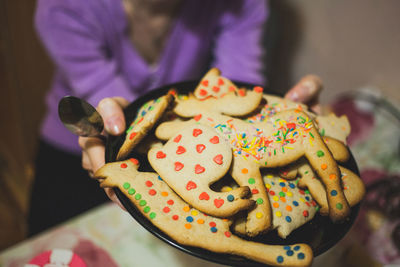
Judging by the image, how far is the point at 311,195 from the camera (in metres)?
0.52

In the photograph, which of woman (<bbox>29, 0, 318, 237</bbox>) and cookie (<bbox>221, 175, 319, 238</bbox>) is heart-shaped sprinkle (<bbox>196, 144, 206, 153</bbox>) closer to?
cookie (<bbox>221, 175, 319, 238</bbox>)

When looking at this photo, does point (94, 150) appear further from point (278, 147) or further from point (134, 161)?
point (278, 147)

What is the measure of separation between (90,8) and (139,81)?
0.94ft

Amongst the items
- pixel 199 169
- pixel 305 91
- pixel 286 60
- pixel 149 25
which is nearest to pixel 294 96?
pixel 305 91

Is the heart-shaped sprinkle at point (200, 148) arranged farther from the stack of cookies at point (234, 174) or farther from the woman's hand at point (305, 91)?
the woman's hand at point (305, 91)

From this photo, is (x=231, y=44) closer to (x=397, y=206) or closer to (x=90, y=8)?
(x=90, y=8)

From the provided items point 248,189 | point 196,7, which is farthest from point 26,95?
point 248,189

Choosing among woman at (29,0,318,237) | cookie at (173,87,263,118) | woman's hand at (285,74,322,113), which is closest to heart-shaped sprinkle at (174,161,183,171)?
cookie at (173,87,263,118)

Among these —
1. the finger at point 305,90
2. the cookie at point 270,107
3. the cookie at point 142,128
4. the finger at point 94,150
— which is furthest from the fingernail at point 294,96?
the finger at point 94,150

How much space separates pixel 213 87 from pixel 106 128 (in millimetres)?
233

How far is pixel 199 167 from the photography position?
48 centimetres

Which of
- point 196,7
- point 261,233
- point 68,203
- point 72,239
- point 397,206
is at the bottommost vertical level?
point 68,203

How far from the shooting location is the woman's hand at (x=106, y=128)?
0.56m

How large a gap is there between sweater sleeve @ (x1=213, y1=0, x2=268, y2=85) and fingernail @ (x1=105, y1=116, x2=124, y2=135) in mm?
665
